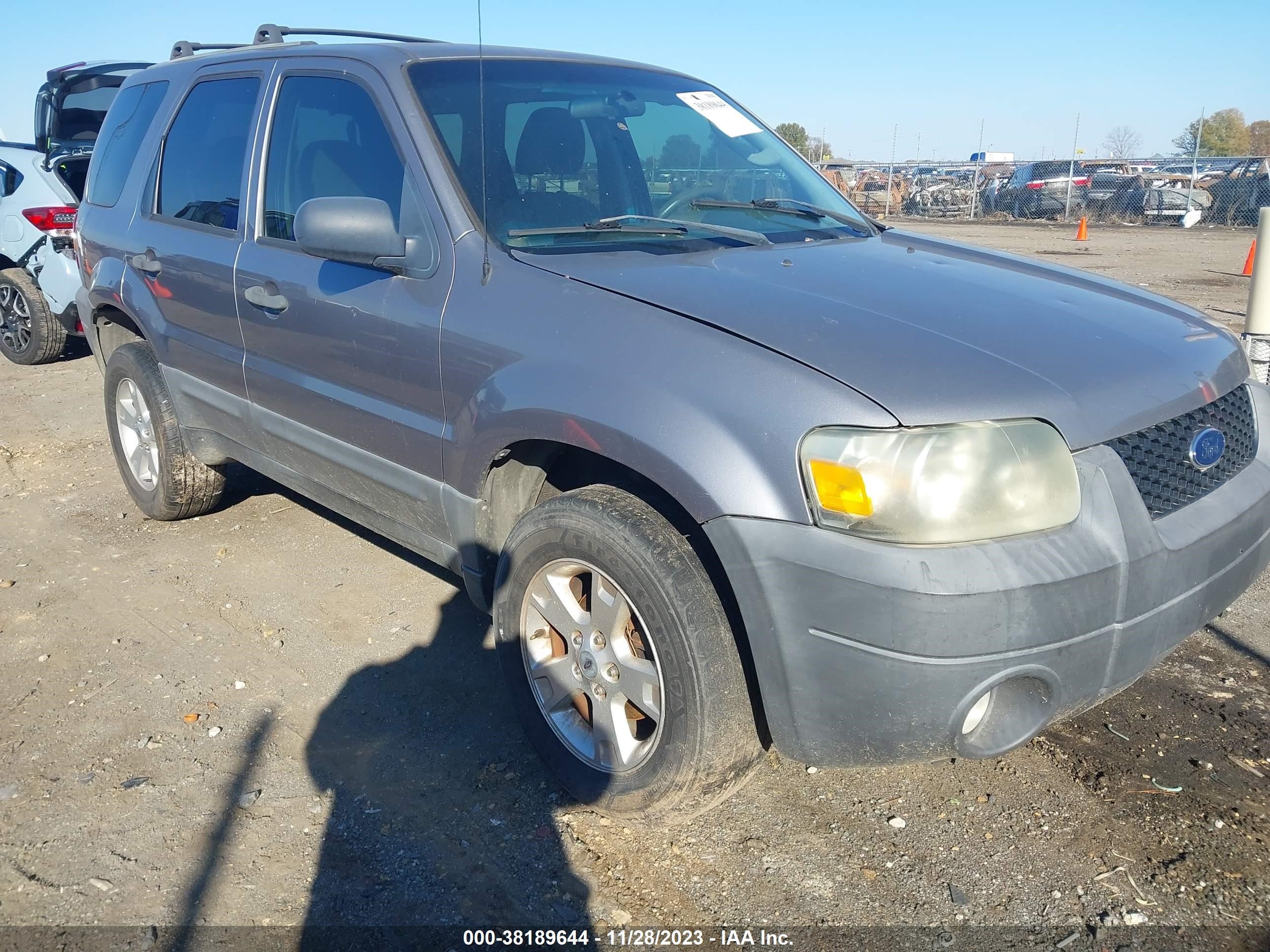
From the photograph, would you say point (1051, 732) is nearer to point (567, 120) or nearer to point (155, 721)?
point (567, 120)

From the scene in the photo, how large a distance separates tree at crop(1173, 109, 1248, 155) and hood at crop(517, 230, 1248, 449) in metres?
47.4

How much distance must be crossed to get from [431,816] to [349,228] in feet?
5.10

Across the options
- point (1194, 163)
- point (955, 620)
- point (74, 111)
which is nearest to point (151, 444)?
point (955, 620)

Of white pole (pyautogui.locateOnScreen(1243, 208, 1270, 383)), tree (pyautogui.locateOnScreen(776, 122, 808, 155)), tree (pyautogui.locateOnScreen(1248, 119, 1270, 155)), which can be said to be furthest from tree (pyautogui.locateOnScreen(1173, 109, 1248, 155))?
white pole (pyautogui.locateOnScreen(1243, 208, 1270, 383))

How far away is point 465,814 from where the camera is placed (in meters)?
2.68

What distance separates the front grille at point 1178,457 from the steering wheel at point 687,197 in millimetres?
1556

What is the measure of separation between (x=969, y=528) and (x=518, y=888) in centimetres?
132

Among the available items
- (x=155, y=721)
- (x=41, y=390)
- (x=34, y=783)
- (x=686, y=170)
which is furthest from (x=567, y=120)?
(x=41, y=390)

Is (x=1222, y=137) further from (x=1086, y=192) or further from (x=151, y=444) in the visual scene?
(x=151, y=444)

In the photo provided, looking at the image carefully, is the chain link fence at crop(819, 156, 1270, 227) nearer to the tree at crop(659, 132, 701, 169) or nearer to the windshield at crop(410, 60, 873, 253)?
the windshield at crop(410, 60, 873, 253)

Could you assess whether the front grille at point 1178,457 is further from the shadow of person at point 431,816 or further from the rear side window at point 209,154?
the rear side window at point 209,154

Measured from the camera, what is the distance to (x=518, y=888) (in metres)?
2.41

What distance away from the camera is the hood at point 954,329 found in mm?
2146

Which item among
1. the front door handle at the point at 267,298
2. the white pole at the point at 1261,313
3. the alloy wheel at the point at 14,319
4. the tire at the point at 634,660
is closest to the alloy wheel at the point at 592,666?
the tire at the point at 634,660
